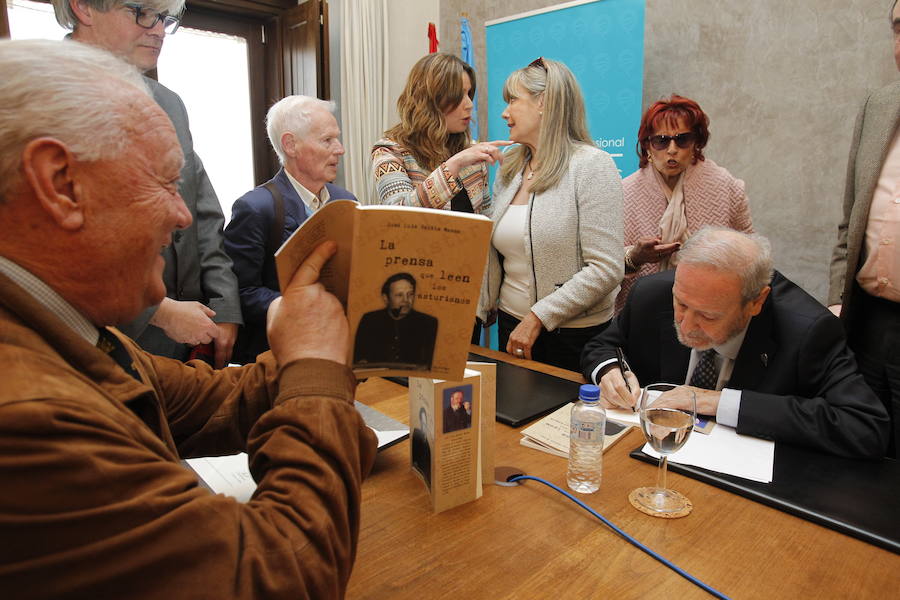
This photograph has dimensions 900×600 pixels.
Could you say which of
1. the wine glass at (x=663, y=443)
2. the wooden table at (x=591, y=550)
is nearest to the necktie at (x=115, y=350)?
the wooden table at (x=591, y=550)

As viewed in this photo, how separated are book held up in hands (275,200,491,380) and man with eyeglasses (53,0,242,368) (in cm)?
101

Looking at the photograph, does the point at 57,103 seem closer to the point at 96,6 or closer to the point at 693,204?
the point at 96,6

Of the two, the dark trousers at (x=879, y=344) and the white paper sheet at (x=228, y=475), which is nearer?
the white paper sheet at (x=228, y=475)

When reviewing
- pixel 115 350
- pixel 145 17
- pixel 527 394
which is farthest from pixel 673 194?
pixel 115 350

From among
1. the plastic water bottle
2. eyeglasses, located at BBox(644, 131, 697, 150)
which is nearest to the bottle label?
the plastic water bottle

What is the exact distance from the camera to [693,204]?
2.56m

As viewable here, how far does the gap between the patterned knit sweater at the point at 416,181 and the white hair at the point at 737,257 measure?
96 centimetres

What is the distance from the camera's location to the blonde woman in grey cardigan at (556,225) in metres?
2.18

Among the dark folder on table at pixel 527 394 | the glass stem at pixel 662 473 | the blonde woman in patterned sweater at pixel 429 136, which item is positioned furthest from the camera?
the blonde woman in patterned sweater at pixel 429 136

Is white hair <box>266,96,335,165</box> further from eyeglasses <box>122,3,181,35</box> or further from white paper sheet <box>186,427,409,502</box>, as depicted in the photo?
white paper sheet <box>186,427,409,502</box>

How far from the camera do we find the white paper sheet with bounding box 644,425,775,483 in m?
1.18

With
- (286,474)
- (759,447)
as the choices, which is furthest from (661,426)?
(286,474)

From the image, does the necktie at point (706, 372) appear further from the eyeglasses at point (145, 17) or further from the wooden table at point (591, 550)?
the eyeglasses at point (145, 17)

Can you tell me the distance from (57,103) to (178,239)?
1.39 meters
